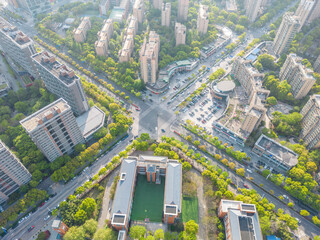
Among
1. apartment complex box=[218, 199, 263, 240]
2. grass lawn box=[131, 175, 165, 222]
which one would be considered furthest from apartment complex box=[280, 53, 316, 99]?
grass lawn box=[131, 175, 165, 222]

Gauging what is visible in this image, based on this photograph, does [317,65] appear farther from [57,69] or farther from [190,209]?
[57,69]

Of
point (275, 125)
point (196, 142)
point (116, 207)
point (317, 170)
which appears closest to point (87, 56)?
point (196, 142)

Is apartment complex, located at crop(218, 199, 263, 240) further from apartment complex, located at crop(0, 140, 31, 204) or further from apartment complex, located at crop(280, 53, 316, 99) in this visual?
apartment complex, located at crop(0, 140, 31, 204)

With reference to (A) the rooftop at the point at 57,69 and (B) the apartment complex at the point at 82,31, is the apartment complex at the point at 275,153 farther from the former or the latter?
(B) the apartment complex at the point at 82,31

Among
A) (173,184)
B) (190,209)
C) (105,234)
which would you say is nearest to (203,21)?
(173,184)

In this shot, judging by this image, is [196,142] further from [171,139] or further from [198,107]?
[198,107]
